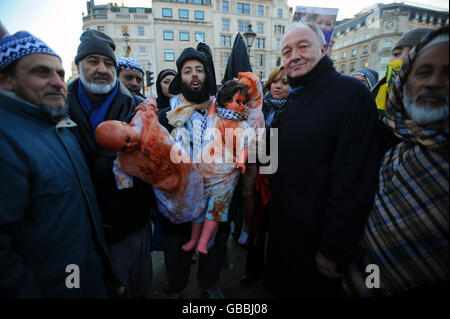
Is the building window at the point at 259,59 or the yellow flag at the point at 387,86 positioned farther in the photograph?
the building window at the point at 259,59

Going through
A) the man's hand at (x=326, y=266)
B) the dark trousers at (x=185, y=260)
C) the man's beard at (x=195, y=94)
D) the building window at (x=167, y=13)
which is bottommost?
the dark trousers at (x=185, y=260)

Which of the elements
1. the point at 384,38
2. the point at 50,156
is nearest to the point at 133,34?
the point at 50,156

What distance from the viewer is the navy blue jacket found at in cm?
110

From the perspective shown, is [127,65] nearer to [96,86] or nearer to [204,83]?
[96,86]

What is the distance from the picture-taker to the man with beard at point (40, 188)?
44.0 inches

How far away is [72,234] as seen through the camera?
139cm

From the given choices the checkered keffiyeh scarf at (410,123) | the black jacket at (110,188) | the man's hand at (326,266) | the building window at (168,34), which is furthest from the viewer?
the building window at (168,34)

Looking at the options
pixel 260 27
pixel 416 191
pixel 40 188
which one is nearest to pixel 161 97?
pixel 40 188

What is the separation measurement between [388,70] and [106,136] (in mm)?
3128

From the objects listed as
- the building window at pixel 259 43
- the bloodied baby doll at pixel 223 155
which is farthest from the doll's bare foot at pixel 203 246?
the building window at pixel 259 43

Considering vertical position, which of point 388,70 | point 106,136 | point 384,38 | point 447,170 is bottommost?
point 447,170

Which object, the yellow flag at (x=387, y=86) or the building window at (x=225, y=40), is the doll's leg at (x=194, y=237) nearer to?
the yellow flag at (x=387, y=86)

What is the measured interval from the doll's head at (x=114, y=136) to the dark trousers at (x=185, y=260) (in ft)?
4.10
